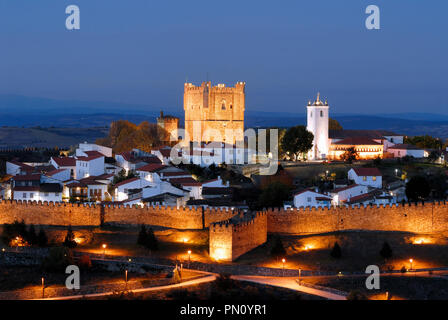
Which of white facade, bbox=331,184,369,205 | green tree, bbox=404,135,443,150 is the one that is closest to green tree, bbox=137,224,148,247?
white facade, bbox=331,184,369,205

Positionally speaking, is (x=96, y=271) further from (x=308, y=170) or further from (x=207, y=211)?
(x=308, y=170)

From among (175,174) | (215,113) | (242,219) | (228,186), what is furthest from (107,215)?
(215,113)

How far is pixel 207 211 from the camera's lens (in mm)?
28656

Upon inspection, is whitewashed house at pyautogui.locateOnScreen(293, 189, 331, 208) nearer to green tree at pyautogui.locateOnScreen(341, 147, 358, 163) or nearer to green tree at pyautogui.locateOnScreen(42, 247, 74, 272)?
green tree at pyautogui.locateOnScreen(42, 247, 74, 272)

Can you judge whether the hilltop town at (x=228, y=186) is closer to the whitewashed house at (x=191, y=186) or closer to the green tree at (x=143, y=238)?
the whitewashed house at (x=191, y=186)

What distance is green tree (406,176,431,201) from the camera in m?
34.0

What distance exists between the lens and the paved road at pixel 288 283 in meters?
22.0

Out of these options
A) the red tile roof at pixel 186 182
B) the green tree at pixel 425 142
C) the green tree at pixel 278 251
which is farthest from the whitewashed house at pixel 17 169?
the green tree at pixel 425 142

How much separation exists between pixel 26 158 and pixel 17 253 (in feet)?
91.2

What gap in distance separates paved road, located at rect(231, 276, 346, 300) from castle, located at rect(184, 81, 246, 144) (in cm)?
3090

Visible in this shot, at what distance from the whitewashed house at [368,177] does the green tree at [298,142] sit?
373 inches
